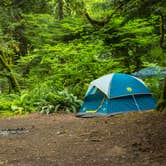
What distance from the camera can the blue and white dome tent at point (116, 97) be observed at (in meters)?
11.3

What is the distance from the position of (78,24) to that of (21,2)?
22.3 feet

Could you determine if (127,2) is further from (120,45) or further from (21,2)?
(120,45)

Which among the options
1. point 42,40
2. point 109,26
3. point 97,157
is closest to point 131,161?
point 97,157

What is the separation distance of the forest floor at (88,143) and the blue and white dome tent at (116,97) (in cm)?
157

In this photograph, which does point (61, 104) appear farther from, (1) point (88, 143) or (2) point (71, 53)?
(1) point (88, 143)

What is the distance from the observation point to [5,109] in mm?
13625

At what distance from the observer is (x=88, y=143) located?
7.04 m

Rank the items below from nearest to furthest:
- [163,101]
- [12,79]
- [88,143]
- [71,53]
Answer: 1. [88,143]
2. [163,101]
3. [71,53]
4. [12,79]

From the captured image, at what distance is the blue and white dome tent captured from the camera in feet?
37.2

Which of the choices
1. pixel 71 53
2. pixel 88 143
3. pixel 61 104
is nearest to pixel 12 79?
pixel 71 53

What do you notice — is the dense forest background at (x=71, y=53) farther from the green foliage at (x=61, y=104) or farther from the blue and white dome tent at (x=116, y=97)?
the blue and white dome tent at (x=116, y=97)

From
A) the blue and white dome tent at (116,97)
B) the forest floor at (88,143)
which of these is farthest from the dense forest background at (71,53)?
the forest floor at (88,143)

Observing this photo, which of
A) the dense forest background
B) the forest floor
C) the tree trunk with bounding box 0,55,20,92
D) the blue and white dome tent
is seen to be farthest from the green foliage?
the tree trunk with bounding box 0,55,20,92

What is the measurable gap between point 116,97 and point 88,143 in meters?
4.53
